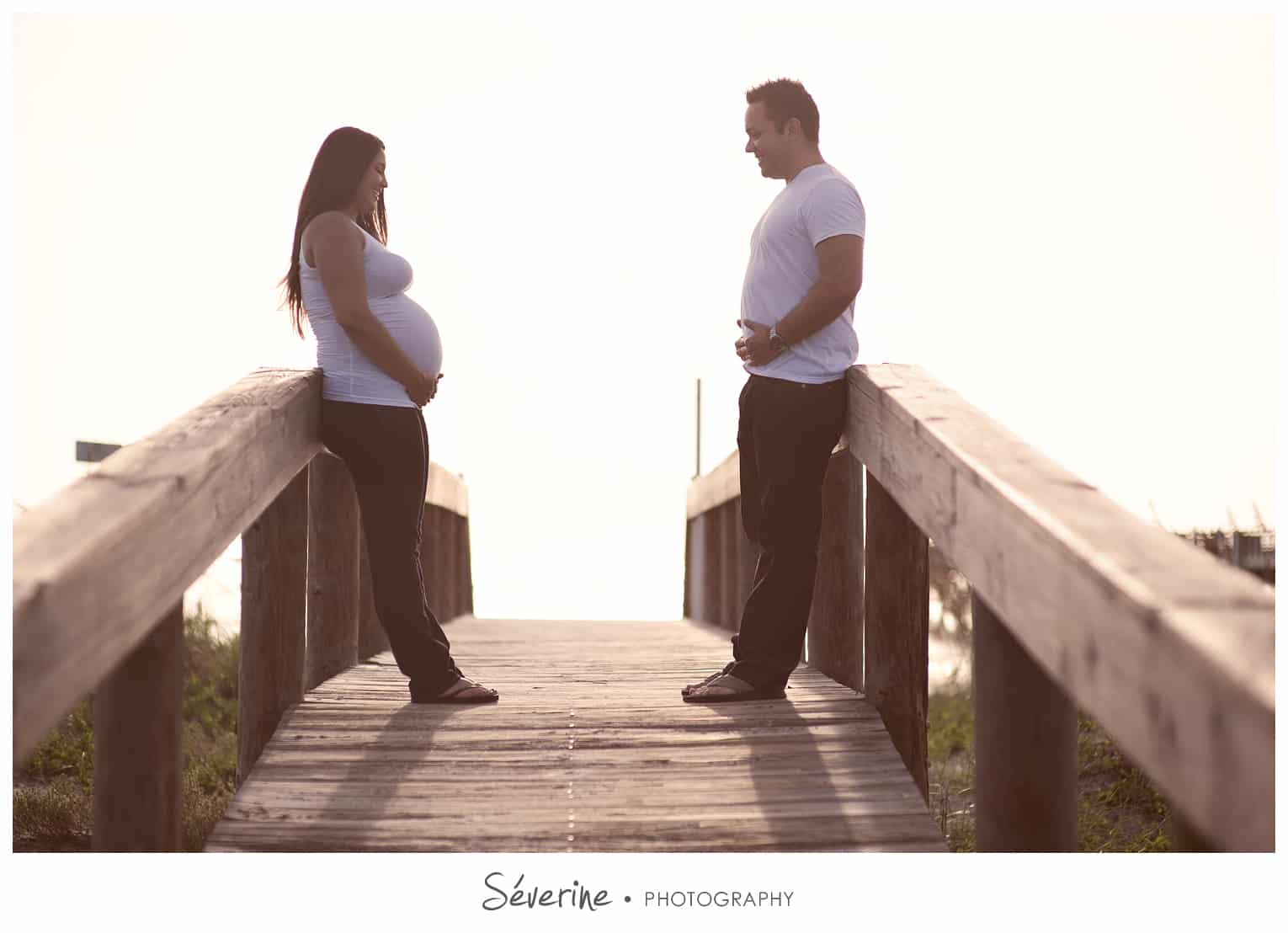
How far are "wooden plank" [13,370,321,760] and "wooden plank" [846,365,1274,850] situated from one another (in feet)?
4.01

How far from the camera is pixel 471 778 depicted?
261cm

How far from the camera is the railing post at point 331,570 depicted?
348cm

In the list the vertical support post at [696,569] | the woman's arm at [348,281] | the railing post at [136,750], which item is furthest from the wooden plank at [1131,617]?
the vertical support post at [696,569]

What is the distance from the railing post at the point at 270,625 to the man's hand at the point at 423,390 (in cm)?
38

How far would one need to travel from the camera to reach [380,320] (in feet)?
10.4

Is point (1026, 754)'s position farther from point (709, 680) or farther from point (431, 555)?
point (431, 555)

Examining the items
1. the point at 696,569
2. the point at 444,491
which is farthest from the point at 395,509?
the point at 696,569

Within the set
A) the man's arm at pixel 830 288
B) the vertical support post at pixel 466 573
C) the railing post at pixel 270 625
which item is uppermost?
the man's arm at pixel 830 288

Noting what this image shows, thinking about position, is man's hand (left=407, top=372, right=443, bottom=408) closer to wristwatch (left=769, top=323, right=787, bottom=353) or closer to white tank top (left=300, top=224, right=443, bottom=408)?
white tank top (left=300, top=224, right=443, bottom=408)

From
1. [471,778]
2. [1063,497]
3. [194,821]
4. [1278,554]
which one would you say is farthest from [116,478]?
[194,821]

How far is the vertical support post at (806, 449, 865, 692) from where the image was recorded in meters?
3.29

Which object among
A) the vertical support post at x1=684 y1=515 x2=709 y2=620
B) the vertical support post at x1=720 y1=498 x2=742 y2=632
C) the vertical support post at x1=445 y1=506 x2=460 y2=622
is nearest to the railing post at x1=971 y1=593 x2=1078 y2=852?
the vertical support post at x1=720 y1=498 x2=742 y2=632

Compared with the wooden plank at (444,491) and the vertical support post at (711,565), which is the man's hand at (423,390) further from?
the vertical support post at (711,565)

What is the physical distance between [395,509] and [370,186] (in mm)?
782
